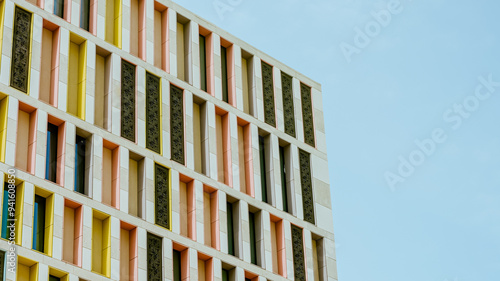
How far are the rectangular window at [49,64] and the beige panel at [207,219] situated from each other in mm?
8245

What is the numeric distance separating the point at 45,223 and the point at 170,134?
8.08 m

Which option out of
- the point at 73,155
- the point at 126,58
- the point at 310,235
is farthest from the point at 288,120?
the point at 73,155

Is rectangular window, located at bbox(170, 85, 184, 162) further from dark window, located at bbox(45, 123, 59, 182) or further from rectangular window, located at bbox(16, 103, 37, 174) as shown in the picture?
rectangular window, located at bbox(16, 103, 37, 174)

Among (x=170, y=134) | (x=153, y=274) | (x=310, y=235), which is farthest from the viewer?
(x=310, y=235)

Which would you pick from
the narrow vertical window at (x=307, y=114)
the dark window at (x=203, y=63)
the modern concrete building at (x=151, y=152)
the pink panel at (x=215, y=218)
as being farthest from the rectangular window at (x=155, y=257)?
the narrow vertical window at (x=307, y=114)

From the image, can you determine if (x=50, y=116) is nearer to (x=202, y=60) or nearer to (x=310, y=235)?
(x=202, y=60)

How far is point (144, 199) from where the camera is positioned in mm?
47500

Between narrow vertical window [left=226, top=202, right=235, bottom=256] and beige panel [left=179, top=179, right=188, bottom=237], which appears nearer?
beige panel [left=179, top=179, right=188, bottom=237]

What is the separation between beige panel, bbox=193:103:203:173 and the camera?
51.0 m

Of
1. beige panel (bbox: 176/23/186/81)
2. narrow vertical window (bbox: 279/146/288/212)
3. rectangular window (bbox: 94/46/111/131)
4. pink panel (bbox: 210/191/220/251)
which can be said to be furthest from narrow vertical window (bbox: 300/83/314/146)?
rectangular window (bbox: 94/46/111/131)

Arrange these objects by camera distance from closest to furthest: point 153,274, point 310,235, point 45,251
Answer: point 45,251
point 153,274
point 310,235

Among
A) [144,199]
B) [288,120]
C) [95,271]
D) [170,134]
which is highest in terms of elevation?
[288,120]

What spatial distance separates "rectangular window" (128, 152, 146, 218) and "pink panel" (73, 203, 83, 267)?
2663 millimetres

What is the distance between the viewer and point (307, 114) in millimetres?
58094
